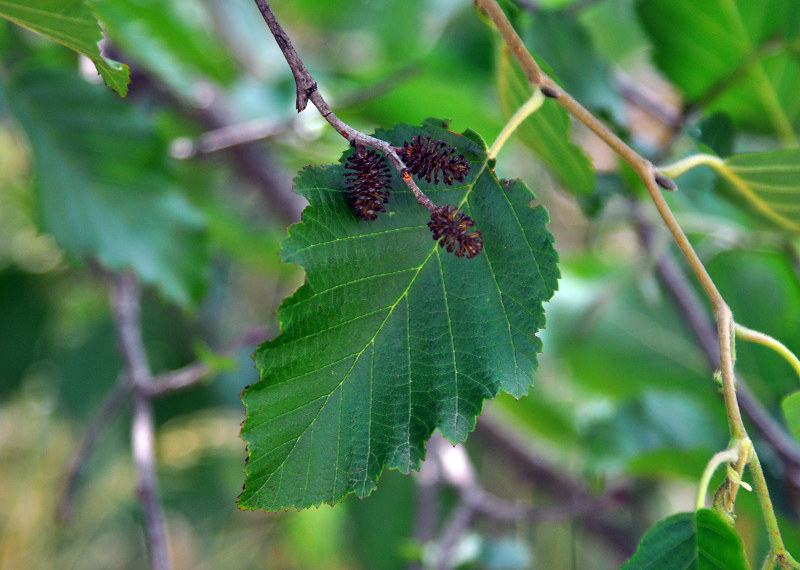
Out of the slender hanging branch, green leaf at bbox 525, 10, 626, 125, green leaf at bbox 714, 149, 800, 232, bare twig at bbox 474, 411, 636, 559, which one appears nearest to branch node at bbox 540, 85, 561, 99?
the slender hanging branch

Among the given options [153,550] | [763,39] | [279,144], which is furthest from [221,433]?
[763,39]

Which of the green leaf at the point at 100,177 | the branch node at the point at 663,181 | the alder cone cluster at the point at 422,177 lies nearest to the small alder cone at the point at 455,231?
the alder cone cluster at the point at 422,177

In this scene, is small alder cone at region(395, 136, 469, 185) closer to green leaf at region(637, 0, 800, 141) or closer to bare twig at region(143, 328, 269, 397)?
bare twig at region(143, 328, 269, 397)

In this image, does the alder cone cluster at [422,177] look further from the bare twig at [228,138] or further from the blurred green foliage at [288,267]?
the bare twig at [228,138]

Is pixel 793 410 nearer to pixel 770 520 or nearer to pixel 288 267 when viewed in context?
pixel 770 520

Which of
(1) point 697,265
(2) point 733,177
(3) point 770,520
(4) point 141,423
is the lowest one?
(3) point 770,520

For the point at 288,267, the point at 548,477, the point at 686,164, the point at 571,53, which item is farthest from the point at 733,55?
the point at 288,267

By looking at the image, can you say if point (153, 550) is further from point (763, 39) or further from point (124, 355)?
point (763, 39)
